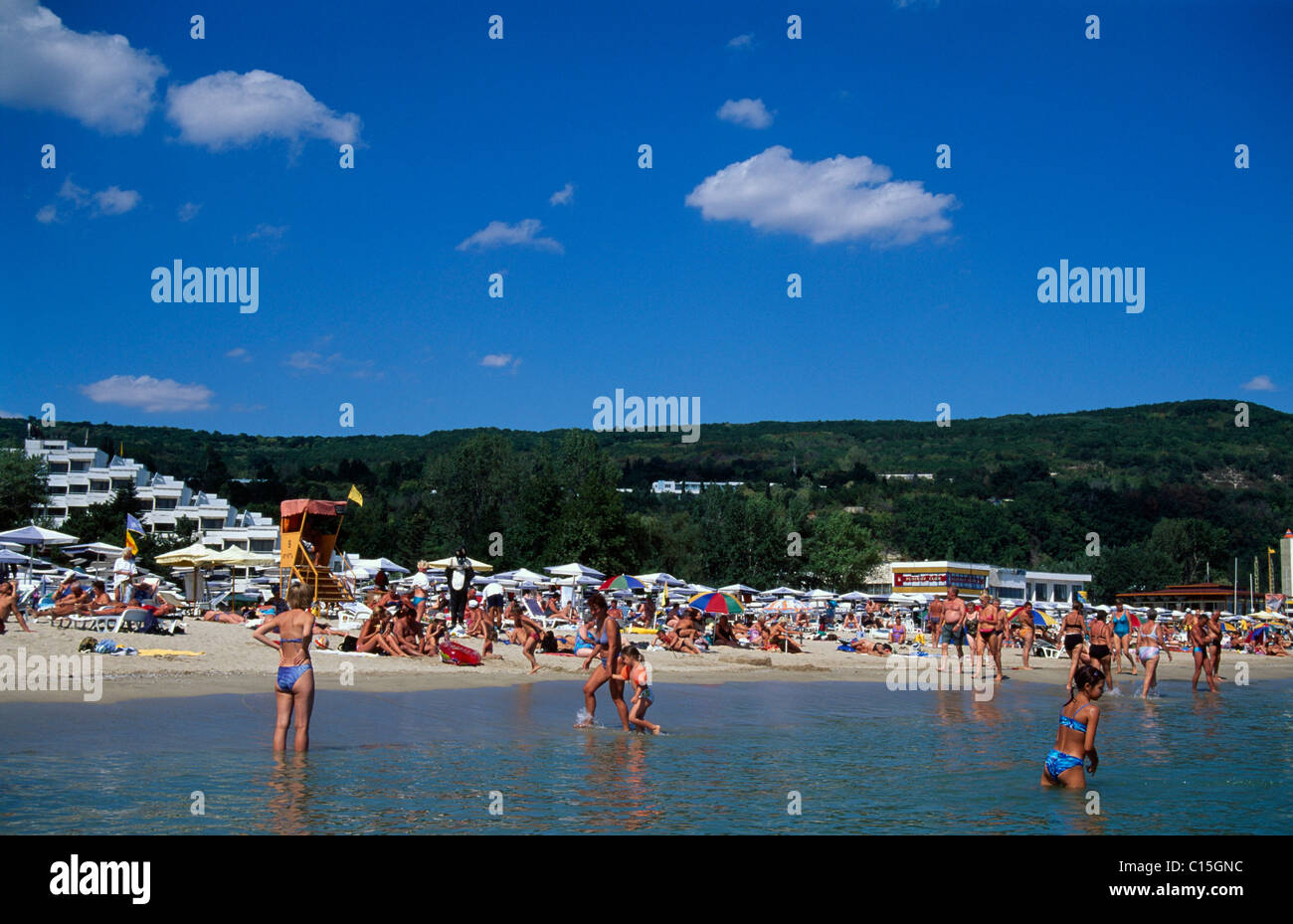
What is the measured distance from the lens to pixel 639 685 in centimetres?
1051

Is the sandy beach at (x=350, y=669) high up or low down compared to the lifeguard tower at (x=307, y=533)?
down

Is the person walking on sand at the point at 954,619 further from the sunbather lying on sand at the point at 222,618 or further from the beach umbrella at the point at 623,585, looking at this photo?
the beach umbrella at the point at 623,585

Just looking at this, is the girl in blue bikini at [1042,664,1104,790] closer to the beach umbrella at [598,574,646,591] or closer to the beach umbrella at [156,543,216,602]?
the beach umbrella at [156,543,216,602]

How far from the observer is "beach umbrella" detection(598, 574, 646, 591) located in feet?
105

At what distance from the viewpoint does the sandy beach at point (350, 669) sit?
42.8ft

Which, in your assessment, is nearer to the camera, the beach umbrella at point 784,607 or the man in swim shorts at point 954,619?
the man in swim shorts at point 954,619

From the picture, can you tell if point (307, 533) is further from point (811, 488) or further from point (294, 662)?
point (811, 488)

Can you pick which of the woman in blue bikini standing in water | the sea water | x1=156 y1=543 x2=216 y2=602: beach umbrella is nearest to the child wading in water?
the sea water

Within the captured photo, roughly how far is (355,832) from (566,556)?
146 feet

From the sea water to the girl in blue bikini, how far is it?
0.14 metres

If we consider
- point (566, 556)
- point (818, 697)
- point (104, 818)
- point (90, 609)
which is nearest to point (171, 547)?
point (566, 556)

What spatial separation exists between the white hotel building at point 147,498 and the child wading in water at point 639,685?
50.7 metres

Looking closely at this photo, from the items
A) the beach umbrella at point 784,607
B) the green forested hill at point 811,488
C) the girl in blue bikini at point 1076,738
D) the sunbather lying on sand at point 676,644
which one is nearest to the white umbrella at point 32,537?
the sunbather lying on sand at point 676,644
